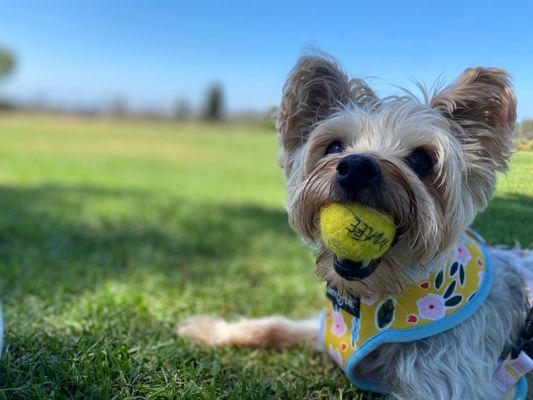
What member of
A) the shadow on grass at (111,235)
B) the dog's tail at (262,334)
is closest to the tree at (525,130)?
the dog's tail at (262,334)

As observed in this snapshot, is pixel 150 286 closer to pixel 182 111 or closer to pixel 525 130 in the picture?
pixel 525 130

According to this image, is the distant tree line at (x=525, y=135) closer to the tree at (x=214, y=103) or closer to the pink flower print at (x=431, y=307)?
the pink flower print at (x=431, y=307)

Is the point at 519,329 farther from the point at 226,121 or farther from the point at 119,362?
the point at 226,121

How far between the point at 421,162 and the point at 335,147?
42cm

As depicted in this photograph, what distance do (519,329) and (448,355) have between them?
0.51 m

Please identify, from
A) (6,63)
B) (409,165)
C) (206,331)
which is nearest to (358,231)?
(409,165)

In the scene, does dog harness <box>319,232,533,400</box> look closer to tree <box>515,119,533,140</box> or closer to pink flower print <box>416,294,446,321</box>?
pink flower print <box>416,294,446,321</box>

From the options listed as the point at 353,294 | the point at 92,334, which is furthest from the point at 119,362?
the point at 353,294

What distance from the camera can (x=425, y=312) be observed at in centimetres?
257

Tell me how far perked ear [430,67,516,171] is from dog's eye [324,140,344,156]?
19.4 inches

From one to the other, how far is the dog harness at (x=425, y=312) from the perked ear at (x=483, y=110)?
0.51 m

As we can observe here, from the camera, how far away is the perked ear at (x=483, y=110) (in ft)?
8.27

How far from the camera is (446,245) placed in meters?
2.51

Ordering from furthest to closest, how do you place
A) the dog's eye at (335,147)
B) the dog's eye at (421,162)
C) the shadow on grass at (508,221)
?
the shadow on grass at (508,221) → the dog's eye at (335,147) → the dog's eye at (421,162)
